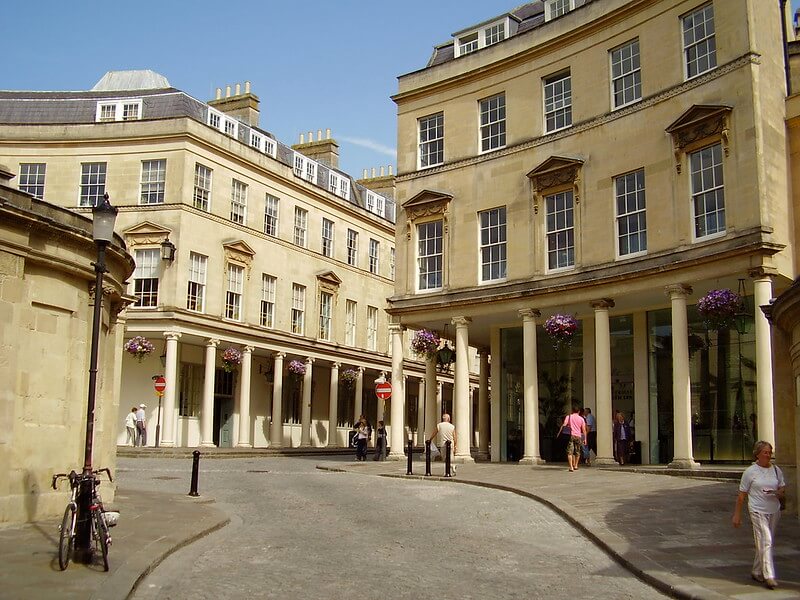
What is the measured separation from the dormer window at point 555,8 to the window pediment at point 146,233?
18.2m

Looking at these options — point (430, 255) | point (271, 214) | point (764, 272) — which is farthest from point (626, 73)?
point (271, 214)

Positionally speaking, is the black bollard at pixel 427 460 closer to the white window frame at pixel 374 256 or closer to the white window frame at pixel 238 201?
the white window frame at pixel 238 201

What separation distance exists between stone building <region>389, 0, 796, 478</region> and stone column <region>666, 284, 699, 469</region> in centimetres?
5

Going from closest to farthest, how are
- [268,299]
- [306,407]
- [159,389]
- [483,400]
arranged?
1. [483,400]
2. [159,389]
3. [268,299]
4. [306,407]

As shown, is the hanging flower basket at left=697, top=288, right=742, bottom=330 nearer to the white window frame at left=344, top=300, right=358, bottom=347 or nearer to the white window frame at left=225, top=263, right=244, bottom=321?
the white window frame at left=225, top=263, right=244, bottom=321

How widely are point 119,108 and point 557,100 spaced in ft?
73.9

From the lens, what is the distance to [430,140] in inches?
1163

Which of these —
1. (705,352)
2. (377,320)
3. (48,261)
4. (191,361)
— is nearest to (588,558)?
(48,261)

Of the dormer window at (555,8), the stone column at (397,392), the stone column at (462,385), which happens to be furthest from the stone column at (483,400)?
the dormer window at (555,8)

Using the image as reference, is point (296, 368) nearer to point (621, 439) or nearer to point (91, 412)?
point (621, 439)

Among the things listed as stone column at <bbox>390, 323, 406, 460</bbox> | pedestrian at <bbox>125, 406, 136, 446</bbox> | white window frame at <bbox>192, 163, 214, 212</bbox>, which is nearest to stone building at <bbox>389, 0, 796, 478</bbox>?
stone column at <bbox>390, 323, 406, 460</bbox>

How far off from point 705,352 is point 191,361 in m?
23.6

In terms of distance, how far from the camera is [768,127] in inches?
811

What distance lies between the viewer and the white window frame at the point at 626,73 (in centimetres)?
2388
